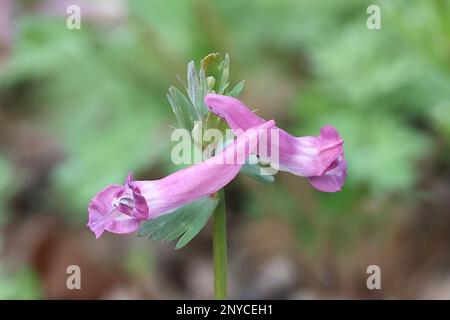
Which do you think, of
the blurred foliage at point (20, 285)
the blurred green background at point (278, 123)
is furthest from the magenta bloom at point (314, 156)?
the blurred green background at point (278, 123)

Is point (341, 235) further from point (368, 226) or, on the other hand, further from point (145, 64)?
point (145, 64)

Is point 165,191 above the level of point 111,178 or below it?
below

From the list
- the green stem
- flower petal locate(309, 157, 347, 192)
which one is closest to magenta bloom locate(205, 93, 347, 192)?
flower petal locate(309, 157, 347, 192)

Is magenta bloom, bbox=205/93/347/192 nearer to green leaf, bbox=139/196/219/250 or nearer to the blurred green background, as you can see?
green leaf, bbox=139/196/219/250

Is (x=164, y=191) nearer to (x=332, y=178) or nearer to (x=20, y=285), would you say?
(x=332, y=178)

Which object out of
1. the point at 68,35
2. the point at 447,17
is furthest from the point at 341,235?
the point at 68,35

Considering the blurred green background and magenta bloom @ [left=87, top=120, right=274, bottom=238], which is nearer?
magenta bloom @ [left=87, top=120, right=274, bottom=238]
